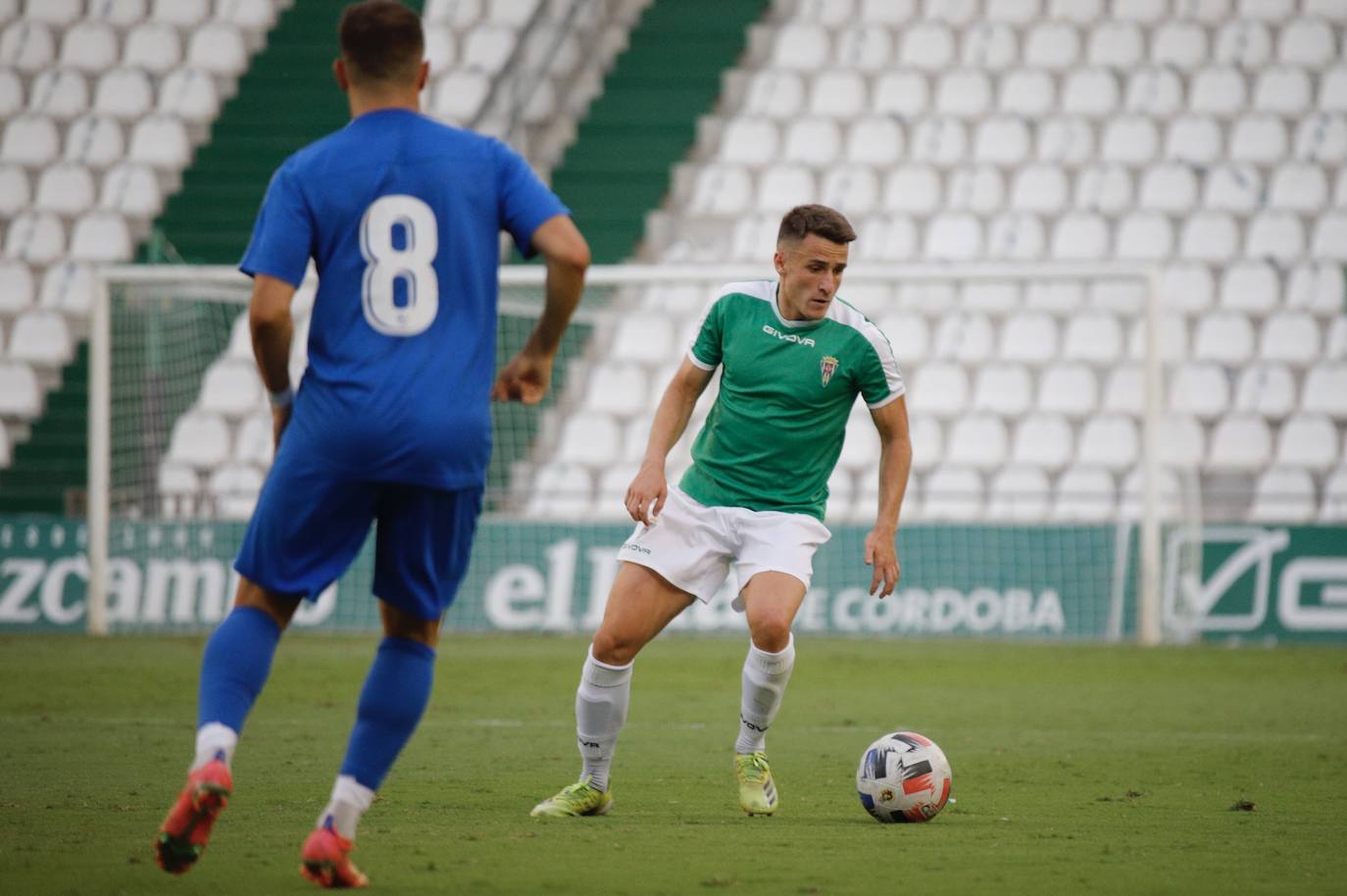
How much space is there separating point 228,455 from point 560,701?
7985 mm

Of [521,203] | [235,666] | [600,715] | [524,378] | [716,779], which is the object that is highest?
[521,203]

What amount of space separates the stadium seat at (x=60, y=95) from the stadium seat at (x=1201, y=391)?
12.5m

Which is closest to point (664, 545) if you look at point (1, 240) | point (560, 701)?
point (560, 701)

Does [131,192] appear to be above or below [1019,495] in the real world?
above

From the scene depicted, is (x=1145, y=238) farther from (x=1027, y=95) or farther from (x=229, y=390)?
(x=229, y=390)

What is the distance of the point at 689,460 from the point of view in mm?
15656

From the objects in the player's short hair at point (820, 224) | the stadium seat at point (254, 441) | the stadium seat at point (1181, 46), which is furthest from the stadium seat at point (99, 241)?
the player's short hair at point (820, 224)

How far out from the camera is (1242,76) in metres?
19.2

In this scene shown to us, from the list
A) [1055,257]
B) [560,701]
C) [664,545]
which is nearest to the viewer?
[664,545]

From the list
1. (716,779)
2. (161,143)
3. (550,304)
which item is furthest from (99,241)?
(550,304)

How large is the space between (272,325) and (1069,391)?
45.8 feet

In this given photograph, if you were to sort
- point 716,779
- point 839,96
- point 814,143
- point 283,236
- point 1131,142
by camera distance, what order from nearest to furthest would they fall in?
1. point 283,236
2. point 716,779
3. point 1131,142
4. point 814,143
5. point 839,96

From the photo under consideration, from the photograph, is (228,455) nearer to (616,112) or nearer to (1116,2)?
(616,112)

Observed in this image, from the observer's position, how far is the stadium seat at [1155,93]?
758 inches
